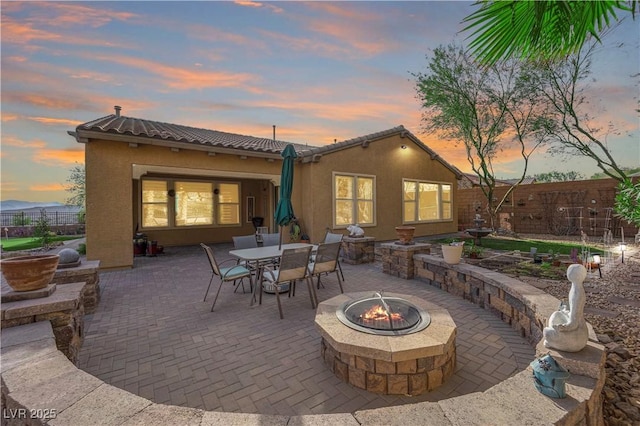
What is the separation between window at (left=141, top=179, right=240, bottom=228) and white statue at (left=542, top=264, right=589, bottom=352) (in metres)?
11.6

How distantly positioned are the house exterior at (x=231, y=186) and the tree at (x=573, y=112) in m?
4.62

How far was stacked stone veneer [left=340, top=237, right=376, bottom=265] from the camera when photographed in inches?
286

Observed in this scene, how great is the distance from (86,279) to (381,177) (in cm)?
961

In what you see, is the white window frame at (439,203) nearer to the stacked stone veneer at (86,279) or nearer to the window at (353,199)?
the window at (353,199)

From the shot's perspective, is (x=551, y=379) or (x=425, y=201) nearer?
(x=551, y=379)

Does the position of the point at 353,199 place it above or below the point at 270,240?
above

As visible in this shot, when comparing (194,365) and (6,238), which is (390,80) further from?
(6,238)

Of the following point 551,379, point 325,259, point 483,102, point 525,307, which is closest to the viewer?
point 551,379

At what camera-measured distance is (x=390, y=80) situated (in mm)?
8969

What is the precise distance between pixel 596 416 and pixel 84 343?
481 centimetres

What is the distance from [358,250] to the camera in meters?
7.28

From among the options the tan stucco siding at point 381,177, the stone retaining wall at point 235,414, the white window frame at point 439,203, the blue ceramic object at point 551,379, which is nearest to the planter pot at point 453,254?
the stone retaining wall at point 235,414

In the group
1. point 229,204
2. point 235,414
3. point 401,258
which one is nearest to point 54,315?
point 235,414

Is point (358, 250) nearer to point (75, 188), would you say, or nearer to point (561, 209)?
point (561, 209)
